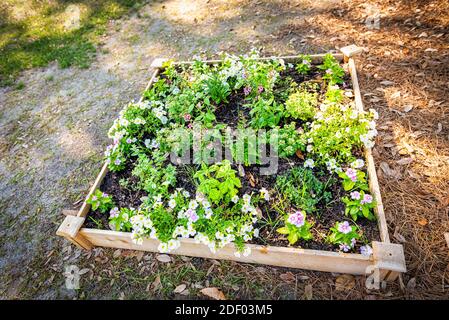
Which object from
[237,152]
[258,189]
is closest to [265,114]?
[237,152]

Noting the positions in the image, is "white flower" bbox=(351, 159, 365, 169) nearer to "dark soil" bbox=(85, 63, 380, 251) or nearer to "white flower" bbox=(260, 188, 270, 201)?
"dark soil" bbox=(85, 63, 380, 251)

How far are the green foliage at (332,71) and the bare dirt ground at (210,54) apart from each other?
21.6 inches

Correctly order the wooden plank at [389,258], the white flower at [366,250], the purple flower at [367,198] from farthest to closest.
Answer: the purple flower at [367,198] < the white flower at [366,250] < the wooden plank at [389,258]

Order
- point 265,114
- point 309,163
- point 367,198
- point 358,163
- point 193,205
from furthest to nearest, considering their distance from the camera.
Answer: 1. point 265,114
2. point 309,163
3. point 358,163
4. point 193,205
5. point 367,198

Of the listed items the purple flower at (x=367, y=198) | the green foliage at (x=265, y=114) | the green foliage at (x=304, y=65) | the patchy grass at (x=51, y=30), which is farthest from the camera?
the patchy grass at (x=51, y=30)

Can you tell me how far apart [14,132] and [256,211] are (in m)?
4.00

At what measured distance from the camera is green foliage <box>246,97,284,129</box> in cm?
296

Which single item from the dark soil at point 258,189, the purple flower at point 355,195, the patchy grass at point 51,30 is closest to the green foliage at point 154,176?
the dark soil at point 258,189

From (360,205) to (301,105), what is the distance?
1.21m

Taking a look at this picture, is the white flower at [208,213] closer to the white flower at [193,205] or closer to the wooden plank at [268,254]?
the white flower at [193,205]

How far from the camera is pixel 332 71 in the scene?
11.0 ft

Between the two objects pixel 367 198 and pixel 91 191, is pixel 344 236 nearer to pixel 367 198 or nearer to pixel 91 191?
pixel 367 198

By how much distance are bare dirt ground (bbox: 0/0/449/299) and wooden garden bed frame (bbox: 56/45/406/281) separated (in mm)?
123

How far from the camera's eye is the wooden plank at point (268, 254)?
2.19m
